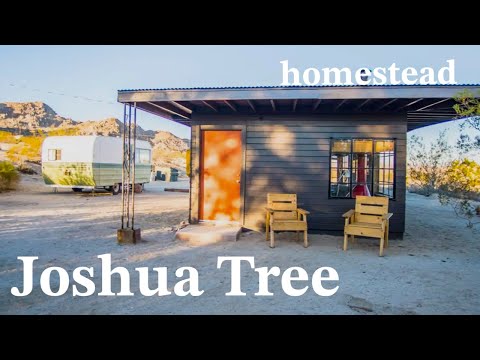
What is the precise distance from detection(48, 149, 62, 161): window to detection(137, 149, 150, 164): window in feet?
11.4

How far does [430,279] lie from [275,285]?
203cm

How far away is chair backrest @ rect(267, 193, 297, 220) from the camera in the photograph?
6.79 meters

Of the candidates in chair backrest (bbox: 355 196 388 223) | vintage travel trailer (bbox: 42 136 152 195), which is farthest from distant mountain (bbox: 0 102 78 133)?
chair backrest (bbox: 355 196 388 223)

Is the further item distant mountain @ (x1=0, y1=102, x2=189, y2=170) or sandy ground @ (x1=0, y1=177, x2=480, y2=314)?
distant mountain @ (x1=0, y1=102, x2=189, y2=170)

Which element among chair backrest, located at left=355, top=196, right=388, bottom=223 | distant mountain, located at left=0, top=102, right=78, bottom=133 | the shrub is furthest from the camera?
distant mountain, located at left=0, top=102, right=78, bottom=133

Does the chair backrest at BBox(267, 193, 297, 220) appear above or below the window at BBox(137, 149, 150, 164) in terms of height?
below

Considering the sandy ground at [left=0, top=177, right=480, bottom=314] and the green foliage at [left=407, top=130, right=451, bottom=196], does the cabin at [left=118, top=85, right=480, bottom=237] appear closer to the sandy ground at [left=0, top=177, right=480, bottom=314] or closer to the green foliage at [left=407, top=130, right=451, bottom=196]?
the sandy ground at [left=0, top=177, right=480, bottom=314]

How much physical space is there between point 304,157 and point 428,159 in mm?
10803

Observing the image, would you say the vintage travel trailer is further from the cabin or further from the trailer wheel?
the cabin

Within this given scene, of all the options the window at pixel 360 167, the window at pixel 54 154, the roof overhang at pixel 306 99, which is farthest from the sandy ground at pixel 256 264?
the window at pixel 54 154

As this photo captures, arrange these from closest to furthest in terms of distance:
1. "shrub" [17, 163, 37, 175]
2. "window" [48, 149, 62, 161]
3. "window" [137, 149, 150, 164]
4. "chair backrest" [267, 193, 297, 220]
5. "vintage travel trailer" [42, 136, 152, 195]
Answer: "chair backrest" [267, 193, 297, 220]
"vintage travel trailer" [42, 136, 152, 195]
"window" [48, 149, 62, 161]
"window" [137, 149, 150, 164]
"shrub" [17, 163, 37, 175]

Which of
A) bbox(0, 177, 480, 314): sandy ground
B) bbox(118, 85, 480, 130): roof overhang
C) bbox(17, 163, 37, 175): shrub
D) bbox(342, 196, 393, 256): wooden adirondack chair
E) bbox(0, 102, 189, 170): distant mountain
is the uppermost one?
bbox(0, 102, 189, 170): distant mountain

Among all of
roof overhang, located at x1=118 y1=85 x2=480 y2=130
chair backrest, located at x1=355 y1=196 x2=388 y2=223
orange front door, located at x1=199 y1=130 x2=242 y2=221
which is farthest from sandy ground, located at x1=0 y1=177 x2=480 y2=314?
roof overhang, located at x1=118 y1=85 x2=480 y2=130
